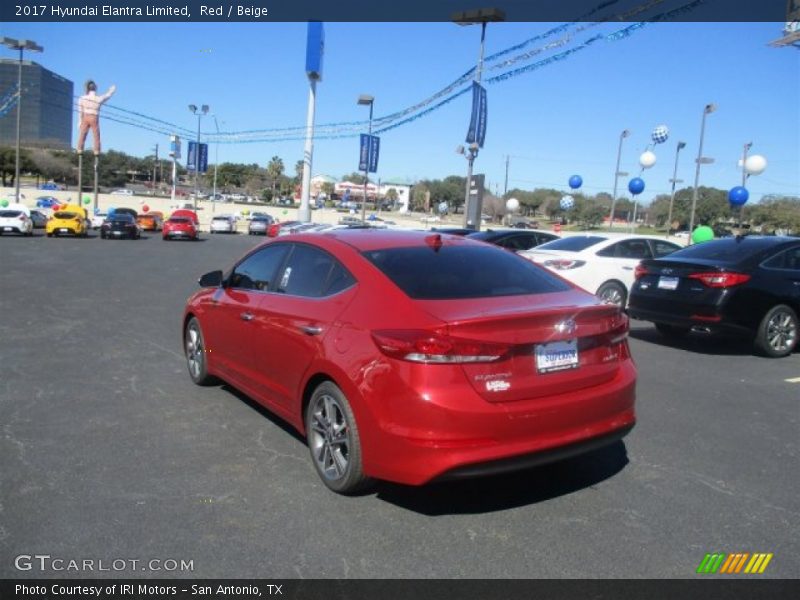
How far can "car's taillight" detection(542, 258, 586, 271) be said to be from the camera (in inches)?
435

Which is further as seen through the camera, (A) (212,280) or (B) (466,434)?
→ (A) (212,280)

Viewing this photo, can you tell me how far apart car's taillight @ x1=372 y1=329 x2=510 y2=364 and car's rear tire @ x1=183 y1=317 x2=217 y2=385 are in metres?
3.02

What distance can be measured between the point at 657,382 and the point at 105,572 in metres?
5.60

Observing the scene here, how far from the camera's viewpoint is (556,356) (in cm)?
354

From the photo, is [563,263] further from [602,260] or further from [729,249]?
[729,249]

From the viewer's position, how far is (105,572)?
9.70 ft

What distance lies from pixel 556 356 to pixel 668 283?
5.78m

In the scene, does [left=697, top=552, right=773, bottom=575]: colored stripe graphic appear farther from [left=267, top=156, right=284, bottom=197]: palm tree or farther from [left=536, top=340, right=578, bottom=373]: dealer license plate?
[left=267, top=156, right=284, bottom=197]: palm tree

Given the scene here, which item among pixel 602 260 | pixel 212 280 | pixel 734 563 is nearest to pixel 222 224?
pixel 602 260

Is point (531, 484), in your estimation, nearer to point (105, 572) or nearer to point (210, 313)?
point (105, 572)

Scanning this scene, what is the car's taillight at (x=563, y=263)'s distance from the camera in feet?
36.2

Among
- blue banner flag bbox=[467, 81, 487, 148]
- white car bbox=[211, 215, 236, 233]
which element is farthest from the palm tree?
blue banner flag bbox=[467, 81, 487, 148]
